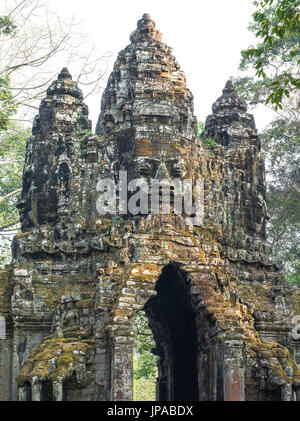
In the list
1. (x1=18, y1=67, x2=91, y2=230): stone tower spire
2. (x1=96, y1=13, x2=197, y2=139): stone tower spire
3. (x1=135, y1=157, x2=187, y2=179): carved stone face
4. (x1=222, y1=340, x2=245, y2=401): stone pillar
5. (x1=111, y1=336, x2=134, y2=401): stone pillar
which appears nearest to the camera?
(x1=111, y1=336, x2=134, y2=401): stone pillar

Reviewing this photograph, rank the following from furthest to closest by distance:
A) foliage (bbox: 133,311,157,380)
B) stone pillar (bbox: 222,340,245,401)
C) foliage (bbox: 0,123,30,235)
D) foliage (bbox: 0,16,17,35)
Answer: foliage (bbox: 0,123,30,235) < foliage (bbox: 133,311,157,380) < foliage (bbox: 0,16,17,35) < stone pillar (bbox: 222,340,245,401)

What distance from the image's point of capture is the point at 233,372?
14.5m

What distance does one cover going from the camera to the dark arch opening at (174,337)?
56.5 ft

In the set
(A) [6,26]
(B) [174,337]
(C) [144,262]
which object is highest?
(A) [6,26]

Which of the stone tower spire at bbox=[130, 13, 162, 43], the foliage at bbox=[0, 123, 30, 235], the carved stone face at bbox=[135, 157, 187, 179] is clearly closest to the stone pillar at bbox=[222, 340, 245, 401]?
the carved stone face at bbox=[135, 157, 187, 179]

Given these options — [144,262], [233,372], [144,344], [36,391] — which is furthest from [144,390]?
[36,391]

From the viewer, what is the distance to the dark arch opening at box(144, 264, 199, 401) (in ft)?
56.5

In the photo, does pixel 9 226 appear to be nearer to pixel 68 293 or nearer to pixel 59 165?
Result: pixel 59 165

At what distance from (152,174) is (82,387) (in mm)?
5282

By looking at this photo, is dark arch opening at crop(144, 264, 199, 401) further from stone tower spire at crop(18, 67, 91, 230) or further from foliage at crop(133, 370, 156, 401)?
foliage at crop(133, 370, 156, 401)

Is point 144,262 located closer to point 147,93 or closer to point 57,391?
point 57,391

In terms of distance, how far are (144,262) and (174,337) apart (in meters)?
4.16

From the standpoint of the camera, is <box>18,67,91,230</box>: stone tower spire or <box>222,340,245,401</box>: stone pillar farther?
<box>18,67,91,230</box>: stone tower spire

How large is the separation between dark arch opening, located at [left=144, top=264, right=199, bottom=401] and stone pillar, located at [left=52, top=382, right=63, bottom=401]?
141 inches
